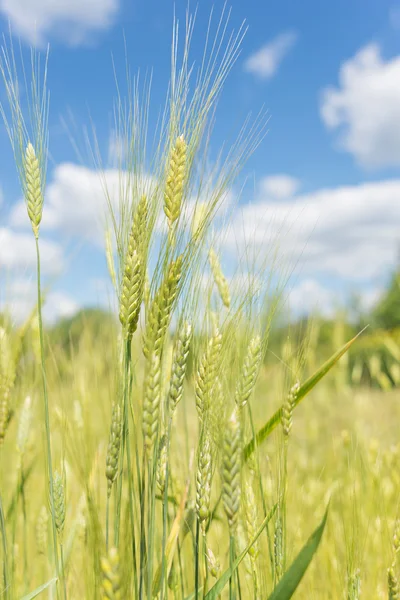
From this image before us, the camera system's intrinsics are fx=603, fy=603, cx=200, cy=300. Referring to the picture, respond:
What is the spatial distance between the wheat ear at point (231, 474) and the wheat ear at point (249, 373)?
0.71ft

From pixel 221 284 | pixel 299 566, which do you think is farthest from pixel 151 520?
pixel 221 284

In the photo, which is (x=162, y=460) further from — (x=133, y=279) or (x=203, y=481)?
(x=133, y=279)

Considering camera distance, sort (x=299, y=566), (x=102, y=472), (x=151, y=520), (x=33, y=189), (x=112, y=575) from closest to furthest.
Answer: (x=112, y=575), (x=299, y=566), (x=151, y=520), (x=33, y=189), (x=102, y=472)

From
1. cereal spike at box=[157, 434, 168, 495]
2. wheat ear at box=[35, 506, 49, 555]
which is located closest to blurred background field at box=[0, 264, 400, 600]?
wheat ear at box=[35, 506, 49, 555]

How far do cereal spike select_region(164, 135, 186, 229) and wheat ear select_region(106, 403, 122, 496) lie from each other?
0.31 m

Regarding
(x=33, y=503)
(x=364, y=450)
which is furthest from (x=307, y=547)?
(x=33, y=503)

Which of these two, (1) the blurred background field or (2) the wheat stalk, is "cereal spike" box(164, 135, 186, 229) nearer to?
(1) the blurred background field

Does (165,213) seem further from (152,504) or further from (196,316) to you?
(152,504)

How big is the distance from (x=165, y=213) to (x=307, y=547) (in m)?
0.55

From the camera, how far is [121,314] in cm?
90

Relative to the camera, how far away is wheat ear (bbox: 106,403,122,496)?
90 cm

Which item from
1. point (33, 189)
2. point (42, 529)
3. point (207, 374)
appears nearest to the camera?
point (207, 374)

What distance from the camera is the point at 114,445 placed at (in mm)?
898

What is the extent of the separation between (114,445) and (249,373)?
0.85 ft
